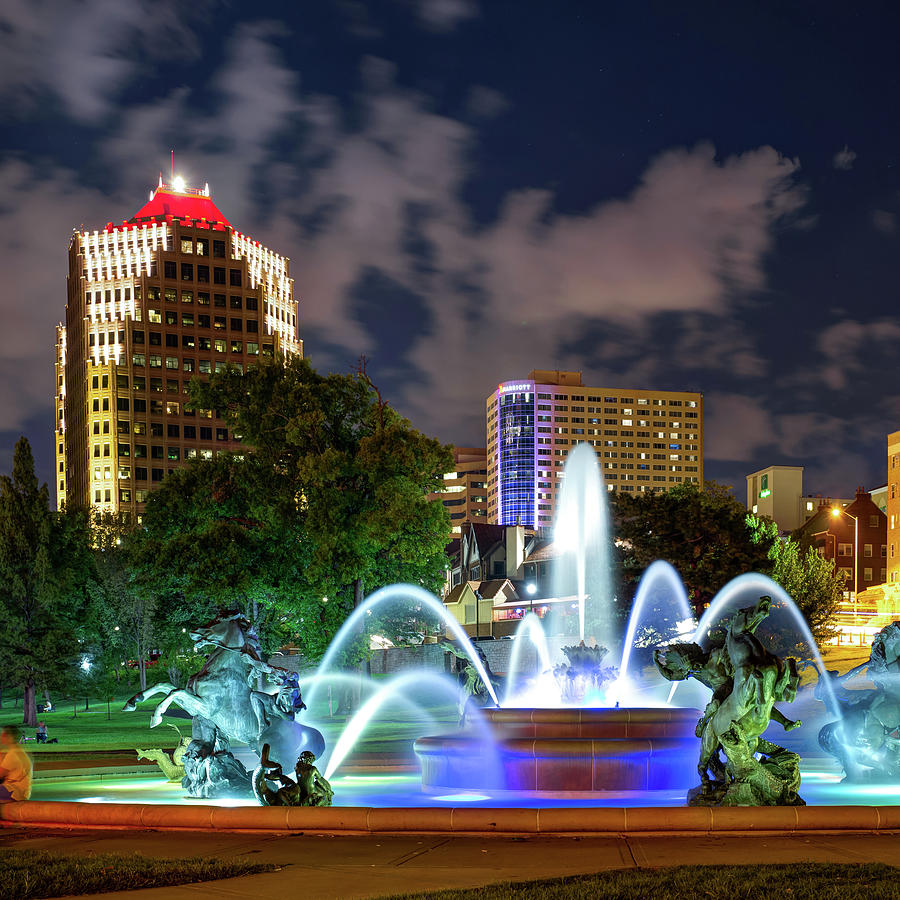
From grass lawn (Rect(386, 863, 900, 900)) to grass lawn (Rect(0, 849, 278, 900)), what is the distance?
7.30 feet

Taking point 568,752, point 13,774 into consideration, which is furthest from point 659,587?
point 13,774

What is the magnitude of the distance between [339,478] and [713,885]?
33.1 metres

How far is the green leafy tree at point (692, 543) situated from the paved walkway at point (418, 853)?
40373mm

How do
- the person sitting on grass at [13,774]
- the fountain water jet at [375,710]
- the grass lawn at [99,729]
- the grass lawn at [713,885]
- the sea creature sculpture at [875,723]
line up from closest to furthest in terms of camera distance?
the grass lawn at [713,885] → the person sitting on grass at [13,774] → the sea creature sculpture at [875,723] → the fountain water jet at [375,710] → the grass lawn at [99,729]

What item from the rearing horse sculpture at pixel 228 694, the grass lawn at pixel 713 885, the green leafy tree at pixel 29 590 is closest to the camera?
the grass lawn at pixel 713 885

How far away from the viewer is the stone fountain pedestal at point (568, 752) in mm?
16438

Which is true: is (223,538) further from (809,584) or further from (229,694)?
(809,584)

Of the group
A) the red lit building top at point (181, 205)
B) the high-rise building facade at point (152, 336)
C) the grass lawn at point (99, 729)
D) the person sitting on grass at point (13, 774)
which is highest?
the red lit building top at point (181, 205)

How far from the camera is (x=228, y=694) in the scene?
16047mm

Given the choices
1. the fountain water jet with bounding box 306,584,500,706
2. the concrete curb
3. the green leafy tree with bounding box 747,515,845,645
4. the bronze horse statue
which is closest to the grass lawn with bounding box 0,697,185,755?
the fountain water jet with bounding box 306,584,500,706

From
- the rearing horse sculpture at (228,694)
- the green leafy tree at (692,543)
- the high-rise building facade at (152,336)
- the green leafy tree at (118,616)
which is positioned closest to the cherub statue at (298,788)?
the rearing horse sculpture at (228,694)

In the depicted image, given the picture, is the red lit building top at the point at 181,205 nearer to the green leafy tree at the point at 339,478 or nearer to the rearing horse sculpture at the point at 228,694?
the green leafy tree at the point at 339,478

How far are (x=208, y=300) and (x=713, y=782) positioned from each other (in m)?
148

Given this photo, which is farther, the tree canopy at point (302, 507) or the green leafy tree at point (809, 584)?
the green leafy tree at point (809, 584)
